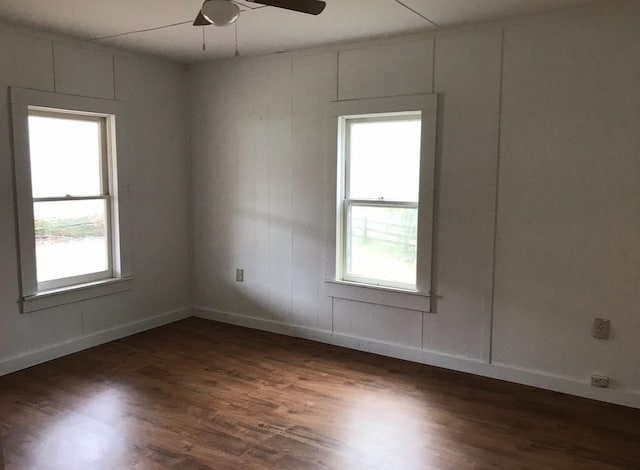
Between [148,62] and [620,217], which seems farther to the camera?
[148,62]

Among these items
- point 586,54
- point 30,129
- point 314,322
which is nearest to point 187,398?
point 314,322

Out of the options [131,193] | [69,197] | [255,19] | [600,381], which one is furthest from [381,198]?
[69,197]

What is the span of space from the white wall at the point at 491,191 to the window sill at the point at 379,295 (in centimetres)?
7

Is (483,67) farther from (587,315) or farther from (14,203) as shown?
(14,203)

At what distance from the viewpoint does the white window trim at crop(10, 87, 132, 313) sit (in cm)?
380

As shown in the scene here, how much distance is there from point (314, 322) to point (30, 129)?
274 centimetres

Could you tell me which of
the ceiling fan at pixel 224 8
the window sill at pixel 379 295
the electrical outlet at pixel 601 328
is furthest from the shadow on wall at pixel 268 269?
the ceiling fan at pixel 224 8

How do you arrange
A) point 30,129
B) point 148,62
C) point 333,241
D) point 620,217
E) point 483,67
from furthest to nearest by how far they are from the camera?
point 148,62 → point 333,241 → point 30,129 → point 483,67 → point 620,217

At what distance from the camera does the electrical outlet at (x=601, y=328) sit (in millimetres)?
3375

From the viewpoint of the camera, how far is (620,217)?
10.8 ft

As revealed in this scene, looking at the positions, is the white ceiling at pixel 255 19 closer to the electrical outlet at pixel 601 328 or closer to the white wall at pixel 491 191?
the white wall at pixel 491 191

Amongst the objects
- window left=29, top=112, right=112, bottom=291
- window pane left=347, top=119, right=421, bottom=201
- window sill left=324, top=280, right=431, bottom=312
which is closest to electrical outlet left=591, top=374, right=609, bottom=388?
window sill left=324, top=280, right=431, bottom=312

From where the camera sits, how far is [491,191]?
12.1 feet

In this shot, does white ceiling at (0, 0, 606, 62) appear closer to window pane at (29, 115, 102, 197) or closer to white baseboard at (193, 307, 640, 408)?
window pane at (29, 115, 102, 197)
